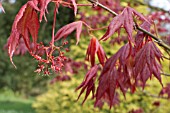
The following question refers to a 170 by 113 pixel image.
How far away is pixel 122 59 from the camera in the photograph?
1.34m

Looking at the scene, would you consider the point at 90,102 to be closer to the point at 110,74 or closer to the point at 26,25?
the point at 110,74

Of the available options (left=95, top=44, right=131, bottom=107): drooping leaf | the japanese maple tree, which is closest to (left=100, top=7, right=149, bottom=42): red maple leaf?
the japanese maple tree

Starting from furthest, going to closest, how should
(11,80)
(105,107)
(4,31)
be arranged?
(11,80)
(4,31)
(105,107)

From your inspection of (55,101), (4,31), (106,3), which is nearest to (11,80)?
(4,31)

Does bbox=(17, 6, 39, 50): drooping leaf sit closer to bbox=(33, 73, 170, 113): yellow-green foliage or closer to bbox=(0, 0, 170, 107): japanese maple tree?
bbox=(0, 0, 170, 107): japanese maple tree

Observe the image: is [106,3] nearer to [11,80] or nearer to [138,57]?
[138,57]

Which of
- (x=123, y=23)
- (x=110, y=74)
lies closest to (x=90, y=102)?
(x=110, y=74)

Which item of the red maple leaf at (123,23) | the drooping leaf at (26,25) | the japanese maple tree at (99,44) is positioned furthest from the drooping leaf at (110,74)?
the drooping leaf at (26,25)

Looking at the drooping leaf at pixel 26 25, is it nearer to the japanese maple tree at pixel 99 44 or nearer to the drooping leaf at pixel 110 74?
the japanese maple tree at pixel 99 44

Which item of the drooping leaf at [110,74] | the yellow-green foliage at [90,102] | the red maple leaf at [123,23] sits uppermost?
the red maple leaf at [123,23]

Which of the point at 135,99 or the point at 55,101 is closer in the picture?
the point at 135,99

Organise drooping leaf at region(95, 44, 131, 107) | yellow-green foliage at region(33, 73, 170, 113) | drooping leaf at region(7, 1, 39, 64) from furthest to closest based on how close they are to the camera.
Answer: yellow-green foliage at region(33, 73, 170, 113) < drooping leaf at region(95, 44, 131, 107) < drooping leaf at region(7, 1, 39, 64)

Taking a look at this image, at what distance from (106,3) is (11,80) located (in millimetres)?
9863

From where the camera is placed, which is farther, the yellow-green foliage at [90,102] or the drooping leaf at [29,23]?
the yellow-green foliage at [90,102]
